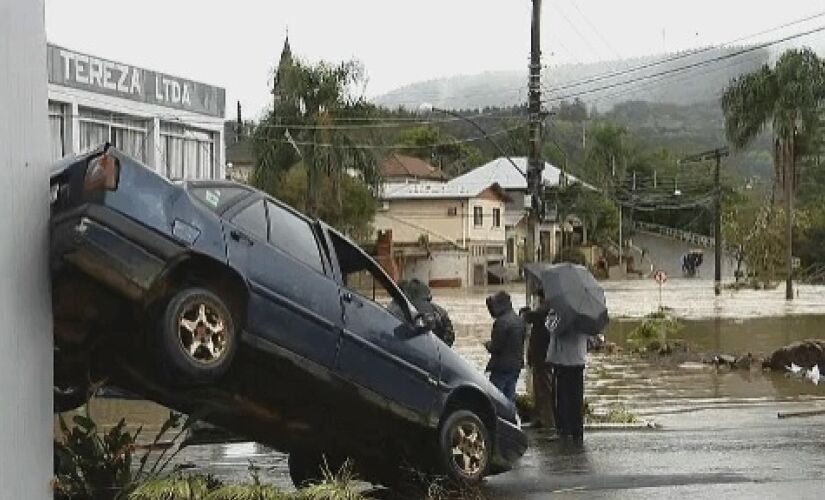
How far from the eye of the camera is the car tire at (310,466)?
9.13 metres

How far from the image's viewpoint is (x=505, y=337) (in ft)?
43.2

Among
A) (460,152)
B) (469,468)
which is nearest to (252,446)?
(469,468)

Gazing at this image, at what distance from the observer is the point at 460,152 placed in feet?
366

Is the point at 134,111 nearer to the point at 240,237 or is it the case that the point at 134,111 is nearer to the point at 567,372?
the point at 567,372

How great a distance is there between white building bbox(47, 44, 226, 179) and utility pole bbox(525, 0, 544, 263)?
6798 millimetres

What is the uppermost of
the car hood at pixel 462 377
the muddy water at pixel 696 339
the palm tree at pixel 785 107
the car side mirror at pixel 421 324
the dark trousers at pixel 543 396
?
the palm tree at pixel 785 107

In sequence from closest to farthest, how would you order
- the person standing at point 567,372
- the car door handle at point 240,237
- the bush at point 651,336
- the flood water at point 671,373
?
1. the car door handle at point 240,237
2. the person standing at point 567,372
3. the flood water at point 671,373
4. the bush at point 651,336

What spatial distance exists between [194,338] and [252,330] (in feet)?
1.75

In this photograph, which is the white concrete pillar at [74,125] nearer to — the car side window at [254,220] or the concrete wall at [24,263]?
the car side window at [254,220]

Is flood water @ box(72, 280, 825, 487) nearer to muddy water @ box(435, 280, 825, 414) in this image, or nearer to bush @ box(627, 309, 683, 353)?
muddy water @ box(435, 280, 825, 414)

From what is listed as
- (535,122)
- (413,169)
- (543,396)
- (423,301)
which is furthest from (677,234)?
(423,301)

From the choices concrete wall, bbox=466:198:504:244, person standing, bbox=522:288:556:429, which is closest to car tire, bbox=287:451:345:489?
person standing, bbox=522:288:556:429

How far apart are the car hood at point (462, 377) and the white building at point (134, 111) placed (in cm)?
854

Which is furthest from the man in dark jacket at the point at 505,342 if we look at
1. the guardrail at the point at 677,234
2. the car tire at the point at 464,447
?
the guardrail at the point at 677,234
